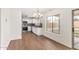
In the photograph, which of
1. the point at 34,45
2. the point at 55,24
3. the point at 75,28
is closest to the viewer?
the point at 75,28

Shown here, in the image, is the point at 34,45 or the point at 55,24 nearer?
the point at 34,45

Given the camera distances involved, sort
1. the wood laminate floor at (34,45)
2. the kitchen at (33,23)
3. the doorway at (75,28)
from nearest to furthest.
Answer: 1. the doorway at (75,28)
2. the wood laminate floor at (34,45)
3. the kitchen at (33,23)

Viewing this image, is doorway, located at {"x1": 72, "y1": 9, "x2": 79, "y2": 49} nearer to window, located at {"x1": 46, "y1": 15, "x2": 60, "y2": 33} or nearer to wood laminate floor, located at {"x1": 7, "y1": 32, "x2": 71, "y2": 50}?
wood laminate floor, located at {"x1": 7, "y1": 32, "x2": 71, "y2": 50}

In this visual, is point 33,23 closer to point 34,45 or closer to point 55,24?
point 55,24

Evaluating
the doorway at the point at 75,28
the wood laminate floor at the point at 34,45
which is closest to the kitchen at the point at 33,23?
the wood laminate floor at the point at 34,45

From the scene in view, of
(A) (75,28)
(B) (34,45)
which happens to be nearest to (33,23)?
(B) (34,45)

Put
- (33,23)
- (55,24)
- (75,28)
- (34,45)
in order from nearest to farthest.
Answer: (75,28) < (34,45) < (55,24) < (33,23)

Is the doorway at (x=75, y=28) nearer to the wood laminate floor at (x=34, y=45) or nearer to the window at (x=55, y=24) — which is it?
the wood laminate floor at (x=34, y=45)

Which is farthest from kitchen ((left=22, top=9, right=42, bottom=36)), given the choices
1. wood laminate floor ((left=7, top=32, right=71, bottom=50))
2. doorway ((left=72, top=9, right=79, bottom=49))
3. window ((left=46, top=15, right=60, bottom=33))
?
doorway ((left=72, top=9, right=79, bottom=49))

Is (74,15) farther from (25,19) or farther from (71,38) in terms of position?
(25,19)

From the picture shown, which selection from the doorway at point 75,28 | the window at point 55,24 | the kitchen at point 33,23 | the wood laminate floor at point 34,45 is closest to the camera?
the doorway at point 75,28
